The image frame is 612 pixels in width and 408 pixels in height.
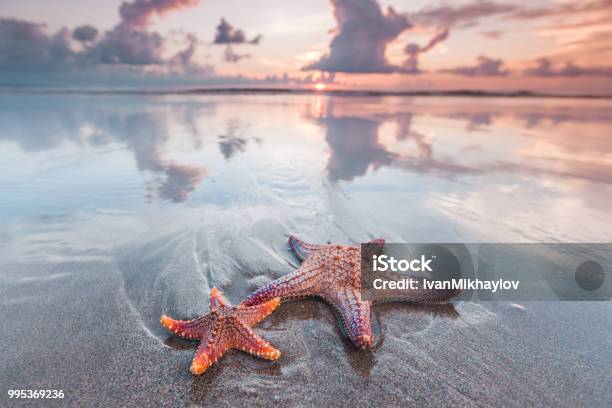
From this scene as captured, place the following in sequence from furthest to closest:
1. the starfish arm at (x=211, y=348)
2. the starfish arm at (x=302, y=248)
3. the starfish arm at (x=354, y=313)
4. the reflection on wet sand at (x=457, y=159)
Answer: the reflection on wet sand at (x=457, y=159) < the starfish arm at (x=302, y=248) < the starfish arm at (x=354, y=313) < the starfish arm at (x=211, y=348)

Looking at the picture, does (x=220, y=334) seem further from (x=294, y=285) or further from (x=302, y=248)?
(x=302, y=248)

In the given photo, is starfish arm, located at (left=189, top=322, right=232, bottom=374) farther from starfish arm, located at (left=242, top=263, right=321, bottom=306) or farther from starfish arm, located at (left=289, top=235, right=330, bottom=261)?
starfish arm, located at (left=289, top=235, right=330, bottom=261)

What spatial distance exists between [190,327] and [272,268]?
1251mm

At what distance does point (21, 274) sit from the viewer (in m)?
3.21

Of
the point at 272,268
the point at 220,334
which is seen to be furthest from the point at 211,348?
the point at 272,268

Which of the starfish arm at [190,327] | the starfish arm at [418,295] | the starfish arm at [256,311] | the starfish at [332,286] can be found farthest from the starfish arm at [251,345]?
the starfish arm at [418,295]

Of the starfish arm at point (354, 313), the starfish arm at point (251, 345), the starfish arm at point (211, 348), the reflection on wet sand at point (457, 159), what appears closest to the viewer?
the starfish arm at point (211, 348)

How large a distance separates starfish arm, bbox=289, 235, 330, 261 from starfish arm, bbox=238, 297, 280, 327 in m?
0.73

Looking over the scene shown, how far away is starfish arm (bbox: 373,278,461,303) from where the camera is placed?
293 cm

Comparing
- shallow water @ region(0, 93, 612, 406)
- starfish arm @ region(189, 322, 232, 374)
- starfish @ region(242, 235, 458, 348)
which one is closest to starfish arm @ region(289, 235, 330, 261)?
shallow water @ region(0, 93, 612, 406)

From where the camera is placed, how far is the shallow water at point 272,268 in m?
2.16

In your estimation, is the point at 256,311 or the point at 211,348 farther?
the point at 256,311

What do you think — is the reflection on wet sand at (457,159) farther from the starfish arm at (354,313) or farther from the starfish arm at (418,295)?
the starfish arm at (354,313)

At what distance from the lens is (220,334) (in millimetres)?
2240
